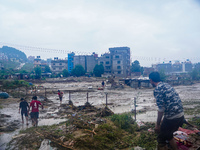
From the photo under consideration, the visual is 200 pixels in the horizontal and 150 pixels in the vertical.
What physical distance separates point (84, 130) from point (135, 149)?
6.39ft

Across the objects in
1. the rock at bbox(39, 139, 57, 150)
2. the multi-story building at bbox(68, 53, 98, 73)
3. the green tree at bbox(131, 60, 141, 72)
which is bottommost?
the rock at bbox(39, 139, 57, 150)

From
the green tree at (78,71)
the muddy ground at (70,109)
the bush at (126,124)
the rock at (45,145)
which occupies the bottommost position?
the muddy ground at (70,109)

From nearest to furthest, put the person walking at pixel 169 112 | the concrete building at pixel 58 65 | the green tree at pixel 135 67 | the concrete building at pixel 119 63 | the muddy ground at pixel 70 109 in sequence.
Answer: the person walking at pixel 169 112, the muddy ground at pixel 70 109, the concrete building at pixel 119 63, the green tree at pixel 135 67, the concrete building at pixel 58 65

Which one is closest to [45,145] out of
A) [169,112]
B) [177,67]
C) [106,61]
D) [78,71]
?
[169,112]

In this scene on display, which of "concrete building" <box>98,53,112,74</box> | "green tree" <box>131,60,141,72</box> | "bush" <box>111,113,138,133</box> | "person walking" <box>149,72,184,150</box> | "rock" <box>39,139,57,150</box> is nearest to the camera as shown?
"person walking" <box>149,72,184,150</box>

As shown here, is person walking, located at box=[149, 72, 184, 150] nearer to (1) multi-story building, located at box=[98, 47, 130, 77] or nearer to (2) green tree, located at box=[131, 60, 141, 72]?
(1) multi-story building, located at box=[98, 47, 130, 77]

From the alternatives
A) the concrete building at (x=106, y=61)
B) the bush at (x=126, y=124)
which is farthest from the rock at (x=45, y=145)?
the concrete building at (x=106, y=61)

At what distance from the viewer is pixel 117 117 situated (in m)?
6.48

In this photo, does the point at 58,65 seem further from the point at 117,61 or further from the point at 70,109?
the point at 70,109

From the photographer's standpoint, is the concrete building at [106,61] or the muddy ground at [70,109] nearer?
the muddy ground at [70,109]

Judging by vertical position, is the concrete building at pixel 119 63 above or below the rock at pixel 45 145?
above

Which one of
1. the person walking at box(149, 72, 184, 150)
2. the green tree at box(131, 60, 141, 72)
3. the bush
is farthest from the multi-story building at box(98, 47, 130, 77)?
the person walking at box(149, 72, 184, 150)

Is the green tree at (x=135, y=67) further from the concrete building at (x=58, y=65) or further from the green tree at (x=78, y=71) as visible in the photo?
the concrete building at (x=58, y=65)

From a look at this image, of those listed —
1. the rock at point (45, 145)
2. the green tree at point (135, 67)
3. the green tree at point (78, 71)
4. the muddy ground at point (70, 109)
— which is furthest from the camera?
the green tree at point (135, 67)
